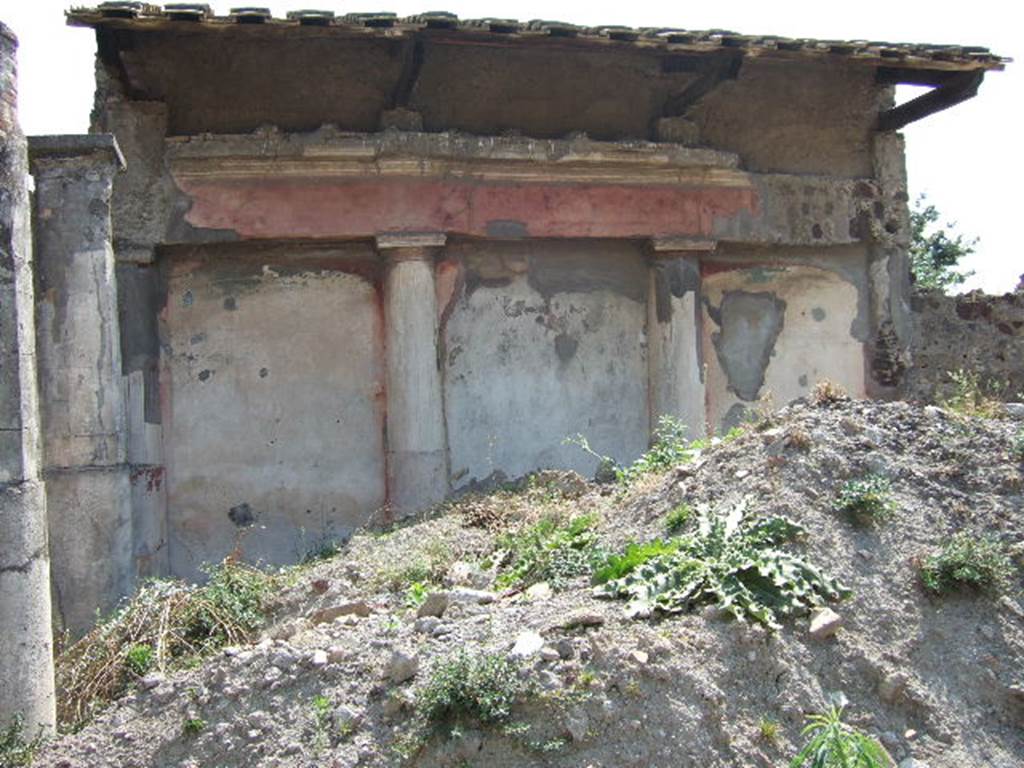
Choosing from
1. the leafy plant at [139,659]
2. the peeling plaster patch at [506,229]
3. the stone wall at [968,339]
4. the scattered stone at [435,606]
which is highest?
the peeling plaster patch at [506,229]

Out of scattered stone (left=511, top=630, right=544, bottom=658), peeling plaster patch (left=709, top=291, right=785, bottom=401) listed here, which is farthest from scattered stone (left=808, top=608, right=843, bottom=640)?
peeling plaster patch (left=709, top=291, right=785, bottom=401)

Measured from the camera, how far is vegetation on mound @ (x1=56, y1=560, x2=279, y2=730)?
4.93 m

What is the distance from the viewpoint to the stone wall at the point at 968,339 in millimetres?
9633

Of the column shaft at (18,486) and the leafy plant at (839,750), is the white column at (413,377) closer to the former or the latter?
the column shaft at (18,486)

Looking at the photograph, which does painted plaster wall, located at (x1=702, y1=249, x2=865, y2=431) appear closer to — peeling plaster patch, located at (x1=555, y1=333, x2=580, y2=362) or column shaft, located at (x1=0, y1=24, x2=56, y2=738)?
peeling plaster patch, located at (x1=555, y1=333, x2=580, y2=362)

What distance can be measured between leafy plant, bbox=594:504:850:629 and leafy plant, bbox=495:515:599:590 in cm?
45

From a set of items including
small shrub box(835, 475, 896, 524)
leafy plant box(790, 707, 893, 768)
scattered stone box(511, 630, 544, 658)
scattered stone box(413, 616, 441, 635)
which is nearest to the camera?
leafy plant box(790, 707, 893, 768)

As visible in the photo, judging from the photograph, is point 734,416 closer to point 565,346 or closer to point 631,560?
point 565,346

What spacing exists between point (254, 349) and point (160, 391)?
26.6 inches

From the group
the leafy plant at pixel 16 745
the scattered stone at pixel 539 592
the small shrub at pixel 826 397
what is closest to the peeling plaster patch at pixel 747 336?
the small shrub at pixel 826 397

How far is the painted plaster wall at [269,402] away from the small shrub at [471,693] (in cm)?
425

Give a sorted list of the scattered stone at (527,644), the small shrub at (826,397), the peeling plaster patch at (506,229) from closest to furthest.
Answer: the scattered stone at (527,644), the small shrub at (826,397), the peeling plaster patch at (506,229)

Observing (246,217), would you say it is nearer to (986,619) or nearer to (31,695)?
(31,695)

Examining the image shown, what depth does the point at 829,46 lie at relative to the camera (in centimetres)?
847
